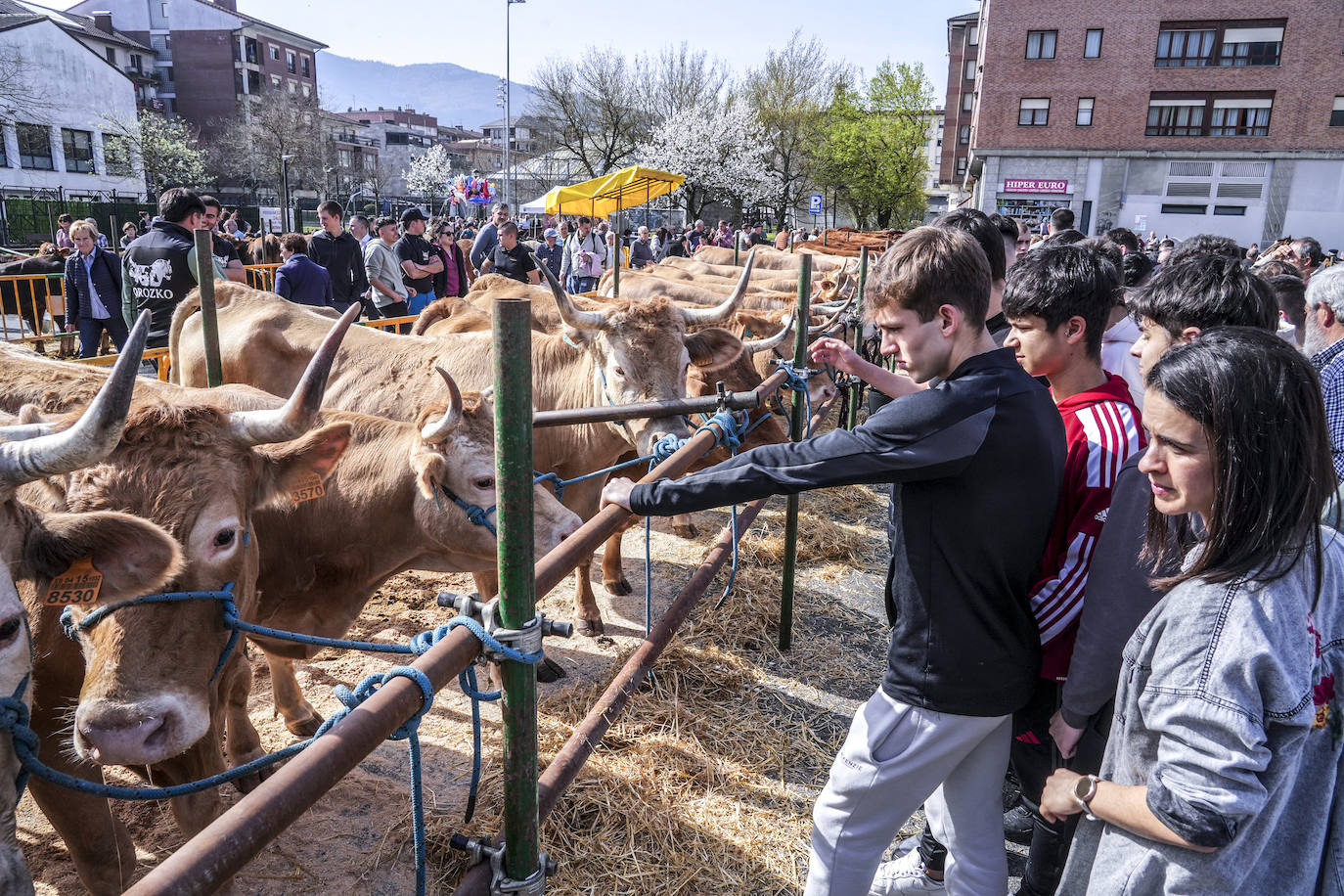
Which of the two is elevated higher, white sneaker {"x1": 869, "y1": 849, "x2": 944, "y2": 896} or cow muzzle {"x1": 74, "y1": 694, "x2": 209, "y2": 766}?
cow muzzle {"x1": 74, "y1": 694, "x2": 209, "y2": 766}

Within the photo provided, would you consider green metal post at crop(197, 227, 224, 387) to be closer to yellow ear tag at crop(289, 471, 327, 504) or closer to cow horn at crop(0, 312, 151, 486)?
yellow ear tag at crop(289, 471, 327, 504)

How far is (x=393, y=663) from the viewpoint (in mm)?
4605

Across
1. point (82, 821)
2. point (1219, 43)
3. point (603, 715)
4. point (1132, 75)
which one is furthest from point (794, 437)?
point (1219, 43)

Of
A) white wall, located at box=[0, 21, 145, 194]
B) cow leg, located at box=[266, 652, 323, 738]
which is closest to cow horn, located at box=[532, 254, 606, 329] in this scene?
cow leg, located at box=[266, 652, 323, 738]

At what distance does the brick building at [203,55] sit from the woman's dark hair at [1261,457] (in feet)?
222

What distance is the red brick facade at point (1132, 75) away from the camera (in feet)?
120

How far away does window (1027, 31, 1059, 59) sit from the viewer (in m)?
39.1

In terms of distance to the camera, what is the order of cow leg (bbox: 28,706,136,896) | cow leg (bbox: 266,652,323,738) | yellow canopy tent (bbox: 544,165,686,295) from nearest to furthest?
1. cow leg (bbox: 28,706,136,896)
2. cow leg (bbox: 266,652,323,738)
3. yellow canopy tent (bbox: 544,165,686,295)

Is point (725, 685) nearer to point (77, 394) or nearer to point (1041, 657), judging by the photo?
point (1041, 657)

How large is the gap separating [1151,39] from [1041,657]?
4666cm

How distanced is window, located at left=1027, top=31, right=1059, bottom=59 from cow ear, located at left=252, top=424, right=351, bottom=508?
45.3 metres

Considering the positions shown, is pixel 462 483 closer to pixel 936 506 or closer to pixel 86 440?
pixel 86 440

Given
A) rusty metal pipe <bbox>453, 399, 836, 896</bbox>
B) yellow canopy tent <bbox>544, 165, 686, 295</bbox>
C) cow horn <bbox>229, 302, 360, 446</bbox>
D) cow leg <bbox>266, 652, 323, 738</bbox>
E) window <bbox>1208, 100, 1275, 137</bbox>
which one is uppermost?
window <bbox>1208, 100, 1275, 137</bbox>

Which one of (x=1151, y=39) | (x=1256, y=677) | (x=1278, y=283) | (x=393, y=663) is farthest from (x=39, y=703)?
(x=1151, y=39)
